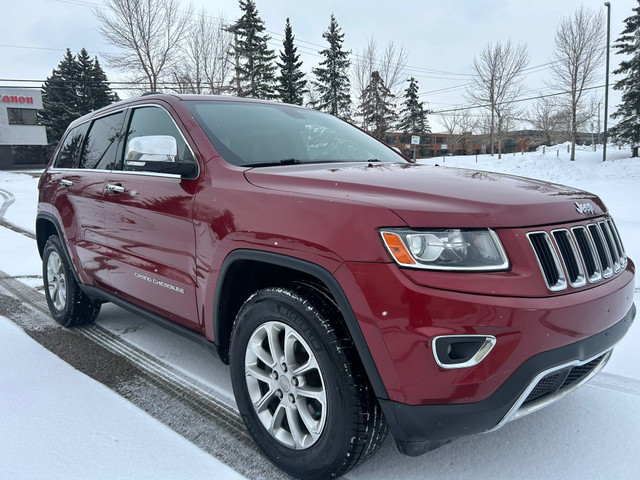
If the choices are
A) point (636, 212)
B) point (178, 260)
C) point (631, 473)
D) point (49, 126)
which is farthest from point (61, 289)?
point (49, 126)

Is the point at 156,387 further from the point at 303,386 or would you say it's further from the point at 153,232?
the point at 303,386

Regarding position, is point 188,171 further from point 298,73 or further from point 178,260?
point 298,73

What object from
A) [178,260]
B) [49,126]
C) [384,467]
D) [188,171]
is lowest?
[384,467]

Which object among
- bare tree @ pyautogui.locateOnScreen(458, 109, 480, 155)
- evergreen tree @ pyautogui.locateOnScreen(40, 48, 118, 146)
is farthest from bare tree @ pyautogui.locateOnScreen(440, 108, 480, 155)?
evergreen tree @ pyautogui.locateOnScreen(40, 48, 118, 146)

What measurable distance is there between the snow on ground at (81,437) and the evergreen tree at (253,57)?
30.3 metres

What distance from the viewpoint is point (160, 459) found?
218cm

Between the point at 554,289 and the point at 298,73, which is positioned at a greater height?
the point at 298,73

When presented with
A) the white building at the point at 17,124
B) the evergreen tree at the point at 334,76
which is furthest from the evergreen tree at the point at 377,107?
the white building at the point at 17,124

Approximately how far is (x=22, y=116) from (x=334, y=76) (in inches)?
1205

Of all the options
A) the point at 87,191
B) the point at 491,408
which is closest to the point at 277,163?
the point at 491,408

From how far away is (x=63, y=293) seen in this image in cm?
403

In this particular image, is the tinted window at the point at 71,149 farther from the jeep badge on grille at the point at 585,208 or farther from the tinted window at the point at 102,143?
the jeep badge on grille at the point at 585,208

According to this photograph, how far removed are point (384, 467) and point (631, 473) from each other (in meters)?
1.06

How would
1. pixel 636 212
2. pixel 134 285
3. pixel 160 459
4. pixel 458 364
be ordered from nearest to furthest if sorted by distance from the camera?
1. pixel 458 364
2. pixel 160 459
3. pixel 134 285
4. pixel 636 212
